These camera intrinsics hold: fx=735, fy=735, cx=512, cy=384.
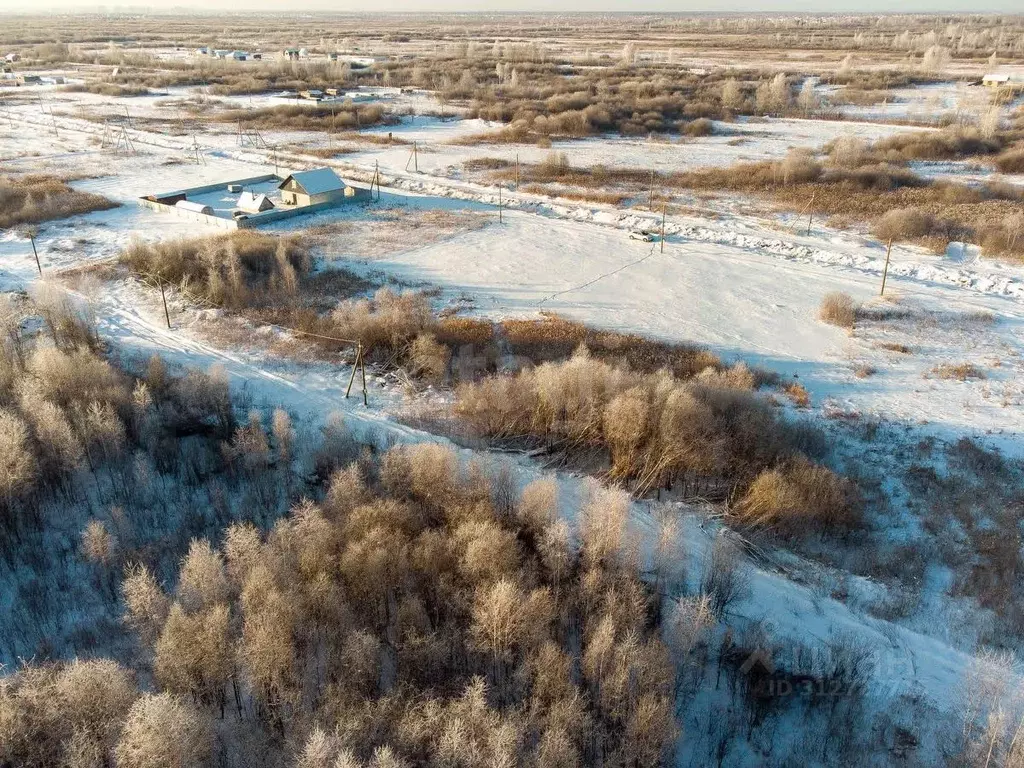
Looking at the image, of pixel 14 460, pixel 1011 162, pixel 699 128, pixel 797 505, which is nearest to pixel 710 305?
pixel 797 505

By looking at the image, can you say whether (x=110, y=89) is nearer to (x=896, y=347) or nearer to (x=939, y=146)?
(x=939, y=146)

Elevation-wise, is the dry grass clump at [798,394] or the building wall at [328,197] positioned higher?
the building wall at [328,197]

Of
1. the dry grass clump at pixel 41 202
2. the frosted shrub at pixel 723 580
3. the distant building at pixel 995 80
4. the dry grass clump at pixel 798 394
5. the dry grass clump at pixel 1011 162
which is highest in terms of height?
the distant building at pixel 995 80

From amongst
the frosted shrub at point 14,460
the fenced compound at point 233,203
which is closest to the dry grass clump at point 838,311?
the frosted shrub at point 14,460

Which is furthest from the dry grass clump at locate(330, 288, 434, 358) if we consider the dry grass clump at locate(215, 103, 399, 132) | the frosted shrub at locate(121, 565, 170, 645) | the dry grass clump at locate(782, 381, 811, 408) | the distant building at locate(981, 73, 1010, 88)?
the distant building at locate(981, 73, 1010, 88)

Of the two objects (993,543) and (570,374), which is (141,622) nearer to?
(570,374)

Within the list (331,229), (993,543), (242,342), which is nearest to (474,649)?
(993,543)

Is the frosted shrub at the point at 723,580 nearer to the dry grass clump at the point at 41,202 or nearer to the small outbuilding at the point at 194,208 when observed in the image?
the small outbuilding at the point at 194,208
